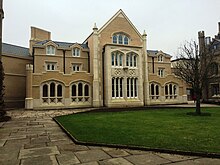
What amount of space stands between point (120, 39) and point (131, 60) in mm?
4414

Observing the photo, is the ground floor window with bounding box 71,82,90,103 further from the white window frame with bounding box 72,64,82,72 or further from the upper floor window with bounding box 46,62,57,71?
the upper floor window with bounding box 46,62,57,71

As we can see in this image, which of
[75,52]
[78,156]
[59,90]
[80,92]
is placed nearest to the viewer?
[78,156]

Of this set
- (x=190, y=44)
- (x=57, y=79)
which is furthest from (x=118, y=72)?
(x=190, y=44)

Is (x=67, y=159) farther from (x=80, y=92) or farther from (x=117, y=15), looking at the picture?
(x=117, y=15)

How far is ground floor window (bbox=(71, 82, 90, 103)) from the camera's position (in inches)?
1080

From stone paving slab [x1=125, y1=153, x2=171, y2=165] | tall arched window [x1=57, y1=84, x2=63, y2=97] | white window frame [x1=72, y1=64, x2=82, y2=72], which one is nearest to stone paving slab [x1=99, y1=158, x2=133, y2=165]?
stone paving slab [x1=125, y1=153, x2=171, y2=165]

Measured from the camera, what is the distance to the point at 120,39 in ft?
104

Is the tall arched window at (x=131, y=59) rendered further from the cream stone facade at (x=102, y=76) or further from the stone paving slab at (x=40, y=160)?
the stone paving slab at (x=40, y=160)

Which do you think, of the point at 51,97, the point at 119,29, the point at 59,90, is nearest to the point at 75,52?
the point at 119,29

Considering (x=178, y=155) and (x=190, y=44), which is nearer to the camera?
(x=178, y=155)

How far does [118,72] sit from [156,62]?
13.0 meters

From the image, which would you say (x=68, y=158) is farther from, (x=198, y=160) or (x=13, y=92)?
(x=13, y=92)

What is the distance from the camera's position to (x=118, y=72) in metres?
28.3

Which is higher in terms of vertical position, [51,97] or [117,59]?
[117,59]
